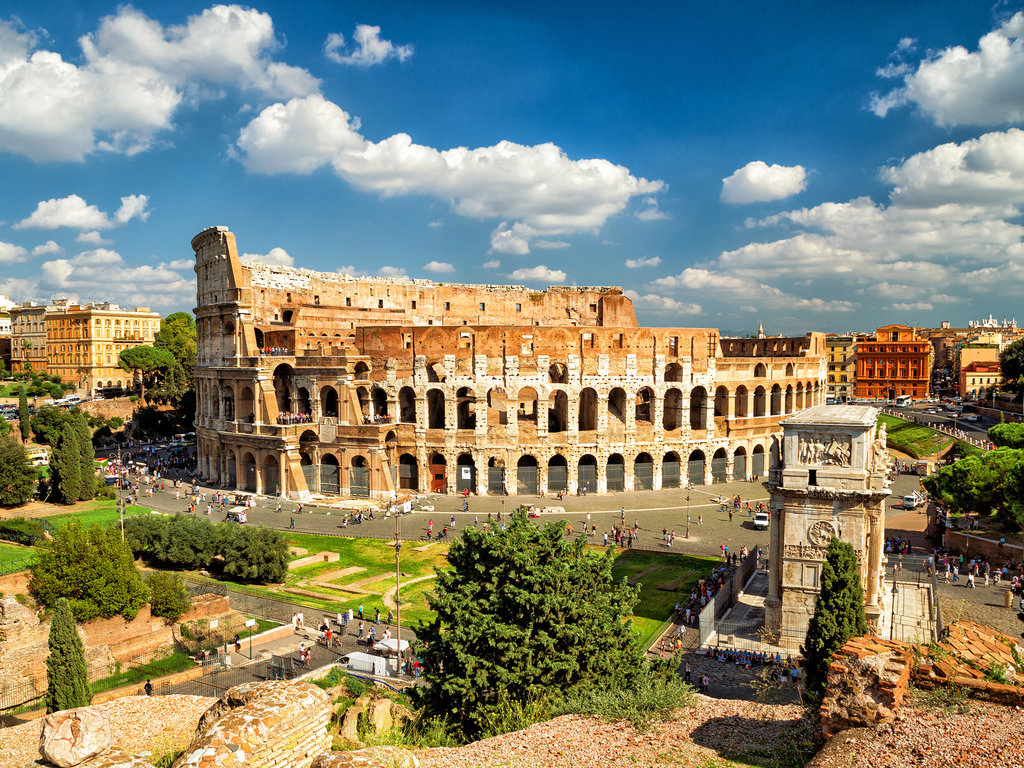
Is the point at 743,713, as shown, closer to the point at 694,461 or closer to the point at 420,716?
the point at 420,716

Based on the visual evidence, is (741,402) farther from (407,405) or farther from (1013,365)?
(1013,365)

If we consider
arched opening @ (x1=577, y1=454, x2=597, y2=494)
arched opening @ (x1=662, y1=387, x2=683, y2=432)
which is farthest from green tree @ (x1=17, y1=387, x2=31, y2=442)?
arched opening @ (x1=662, y1=387, x2=683, y2=432)

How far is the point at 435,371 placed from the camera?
48500 millimetres

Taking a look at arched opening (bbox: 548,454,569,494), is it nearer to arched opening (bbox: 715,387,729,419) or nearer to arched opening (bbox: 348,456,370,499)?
arched opening (bbox: 348,456,370,499)

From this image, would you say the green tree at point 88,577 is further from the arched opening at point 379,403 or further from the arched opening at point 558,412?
the arched opening at point 558,412

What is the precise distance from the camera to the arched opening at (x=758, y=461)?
5062cm

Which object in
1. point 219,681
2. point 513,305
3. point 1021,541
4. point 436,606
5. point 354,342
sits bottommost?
point 219,681

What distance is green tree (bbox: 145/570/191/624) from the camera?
2377cm

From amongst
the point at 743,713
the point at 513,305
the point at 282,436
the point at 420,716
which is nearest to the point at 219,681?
the point at 420,716

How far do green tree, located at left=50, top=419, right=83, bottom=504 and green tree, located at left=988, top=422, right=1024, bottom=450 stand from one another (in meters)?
54.8

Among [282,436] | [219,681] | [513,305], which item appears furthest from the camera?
[513,305]

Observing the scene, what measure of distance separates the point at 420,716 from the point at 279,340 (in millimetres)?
42111

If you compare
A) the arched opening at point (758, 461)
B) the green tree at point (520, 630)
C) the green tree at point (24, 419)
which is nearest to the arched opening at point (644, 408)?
the arched opening at point (758, 461)

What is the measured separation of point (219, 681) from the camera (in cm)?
2070
